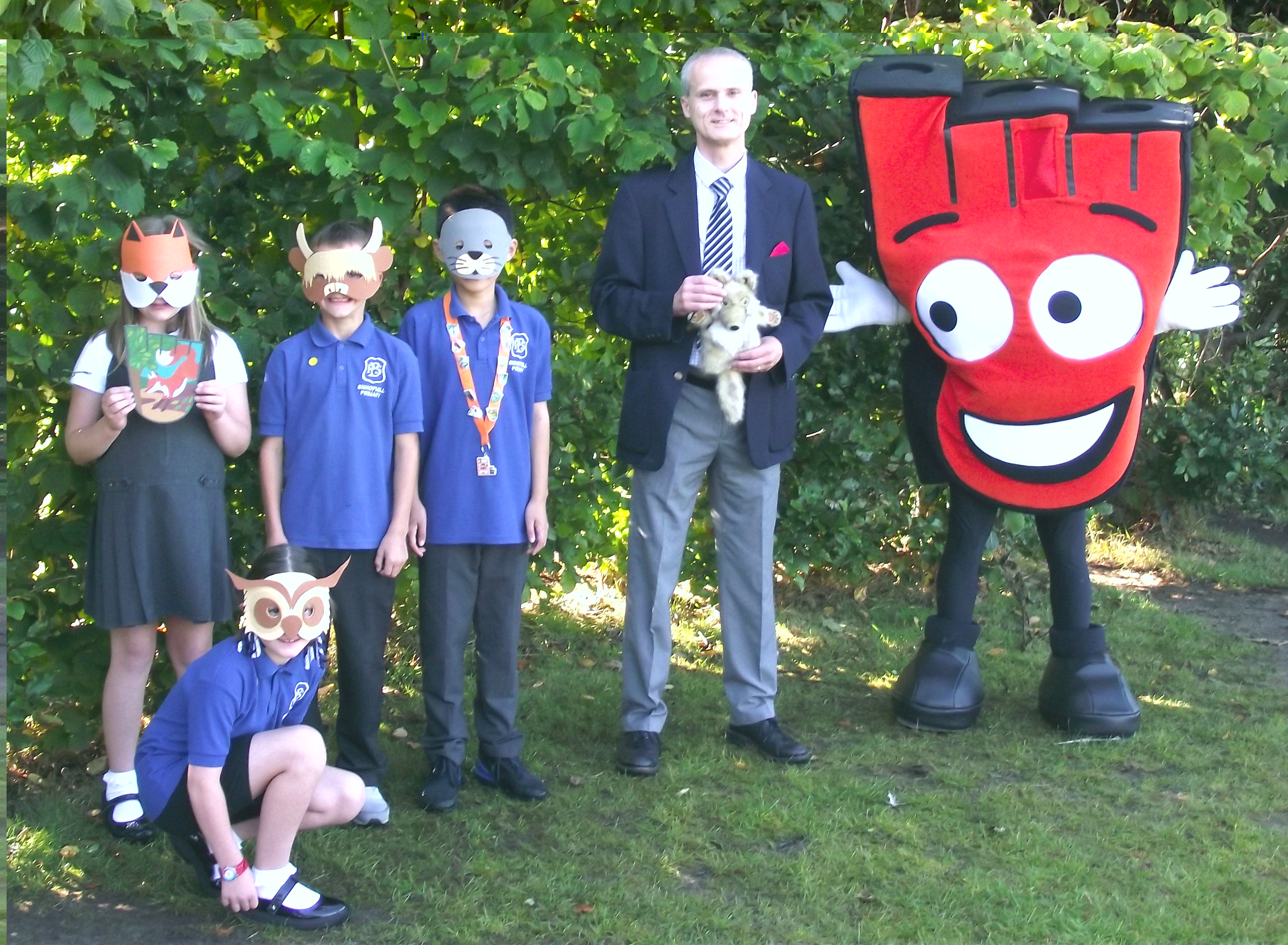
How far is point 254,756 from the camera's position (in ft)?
10.3

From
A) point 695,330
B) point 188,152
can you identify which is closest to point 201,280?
point 188,152

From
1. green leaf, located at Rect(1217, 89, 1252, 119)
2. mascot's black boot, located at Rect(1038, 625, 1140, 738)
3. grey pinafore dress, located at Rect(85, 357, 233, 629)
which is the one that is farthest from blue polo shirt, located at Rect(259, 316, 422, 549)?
green leaf, located at Rect(1217, 89, 1252, 119)

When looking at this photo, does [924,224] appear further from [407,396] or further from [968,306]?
[407,396]

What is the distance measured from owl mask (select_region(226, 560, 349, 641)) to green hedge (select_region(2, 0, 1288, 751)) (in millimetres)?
997

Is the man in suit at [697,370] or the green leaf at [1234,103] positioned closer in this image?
the man in suit at [697,370]

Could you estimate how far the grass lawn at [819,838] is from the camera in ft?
10.8

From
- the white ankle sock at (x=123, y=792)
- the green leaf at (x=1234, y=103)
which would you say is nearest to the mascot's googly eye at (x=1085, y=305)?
the green leaf at (x=1234, y=103)

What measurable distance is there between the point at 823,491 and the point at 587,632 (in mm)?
1559

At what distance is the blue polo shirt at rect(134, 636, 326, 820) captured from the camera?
10.0ft

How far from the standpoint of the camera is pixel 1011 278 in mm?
4227

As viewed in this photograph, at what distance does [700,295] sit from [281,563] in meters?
1.38

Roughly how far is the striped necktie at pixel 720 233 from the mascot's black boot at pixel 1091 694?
1.75m

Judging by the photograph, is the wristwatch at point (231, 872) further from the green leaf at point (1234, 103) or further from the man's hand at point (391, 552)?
the green leaf at point (1234, 103)

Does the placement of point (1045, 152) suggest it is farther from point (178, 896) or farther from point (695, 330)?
point (178, 896)
